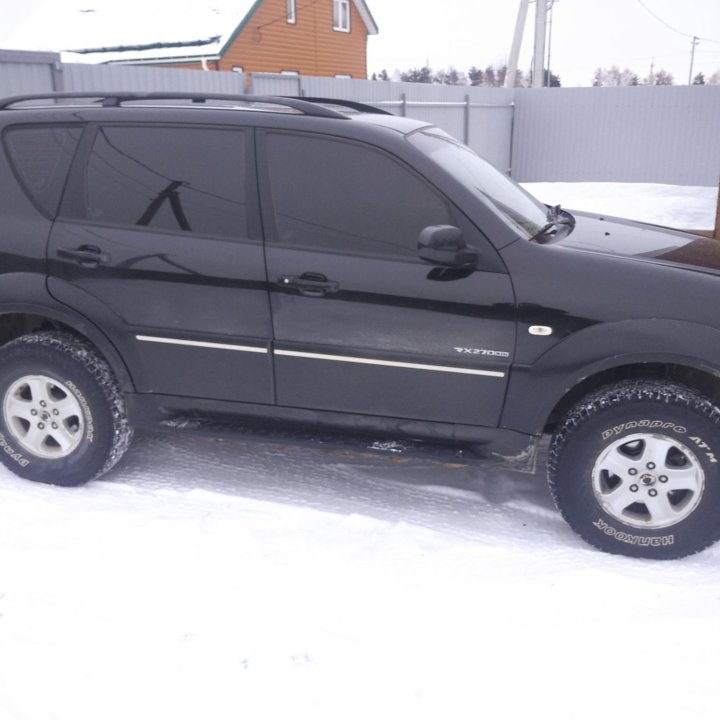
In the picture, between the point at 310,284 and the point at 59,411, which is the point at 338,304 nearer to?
the point at 310,284

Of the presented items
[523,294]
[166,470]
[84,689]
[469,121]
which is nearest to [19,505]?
[166,470]

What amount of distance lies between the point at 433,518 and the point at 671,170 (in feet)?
58.3

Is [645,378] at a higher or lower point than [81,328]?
lower

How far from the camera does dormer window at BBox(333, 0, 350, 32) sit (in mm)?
29891

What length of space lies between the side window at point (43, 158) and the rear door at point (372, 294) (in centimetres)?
100

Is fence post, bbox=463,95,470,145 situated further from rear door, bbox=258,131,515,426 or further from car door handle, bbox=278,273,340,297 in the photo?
car door handle, bbox=278,273,340,297

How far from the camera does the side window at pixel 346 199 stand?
3.37 m

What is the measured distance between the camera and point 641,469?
322 cm

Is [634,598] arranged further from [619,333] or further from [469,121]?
[469,121]

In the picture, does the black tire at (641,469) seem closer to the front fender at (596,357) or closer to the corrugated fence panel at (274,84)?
the front fender at (596,357)

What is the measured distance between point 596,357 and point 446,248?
78cm

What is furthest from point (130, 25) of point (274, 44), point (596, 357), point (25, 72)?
point (596, 357)

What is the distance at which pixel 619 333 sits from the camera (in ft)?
10.3

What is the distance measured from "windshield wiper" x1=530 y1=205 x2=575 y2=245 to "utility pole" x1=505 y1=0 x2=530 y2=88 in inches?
825
